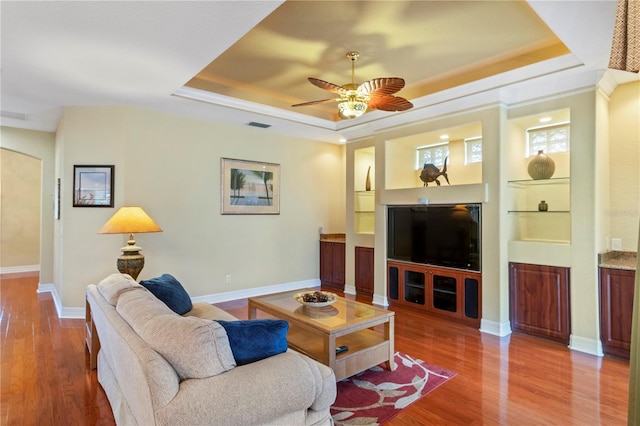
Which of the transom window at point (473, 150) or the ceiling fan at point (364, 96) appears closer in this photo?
the ceiling fan at point (364, 96)

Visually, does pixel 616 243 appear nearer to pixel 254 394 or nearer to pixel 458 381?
pixel 458 381

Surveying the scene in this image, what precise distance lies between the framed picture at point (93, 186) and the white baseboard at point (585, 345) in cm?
550

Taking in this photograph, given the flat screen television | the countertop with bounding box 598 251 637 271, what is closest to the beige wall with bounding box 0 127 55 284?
the flat screen television

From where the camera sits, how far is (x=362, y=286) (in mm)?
5527

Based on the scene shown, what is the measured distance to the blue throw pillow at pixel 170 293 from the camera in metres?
2.77

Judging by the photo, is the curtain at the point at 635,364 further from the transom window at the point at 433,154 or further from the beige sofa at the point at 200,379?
the transom window at the point at 433,154

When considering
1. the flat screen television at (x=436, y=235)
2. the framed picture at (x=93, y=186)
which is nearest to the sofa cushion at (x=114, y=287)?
the framed picture at (x=93, y=186)

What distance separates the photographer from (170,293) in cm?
286

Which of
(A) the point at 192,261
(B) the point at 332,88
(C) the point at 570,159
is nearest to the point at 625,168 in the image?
(C) the point at 570,159

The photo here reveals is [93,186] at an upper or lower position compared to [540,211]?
upper

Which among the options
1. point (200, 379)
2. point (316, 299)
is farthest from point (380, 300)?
point (200, 379)

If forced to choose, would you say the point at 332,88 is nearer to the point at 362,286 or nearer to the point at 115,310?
the point at 115,310

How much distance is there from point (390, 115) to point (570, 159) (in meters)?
2.16

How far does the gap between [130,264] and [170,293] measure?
1249 millimetres
